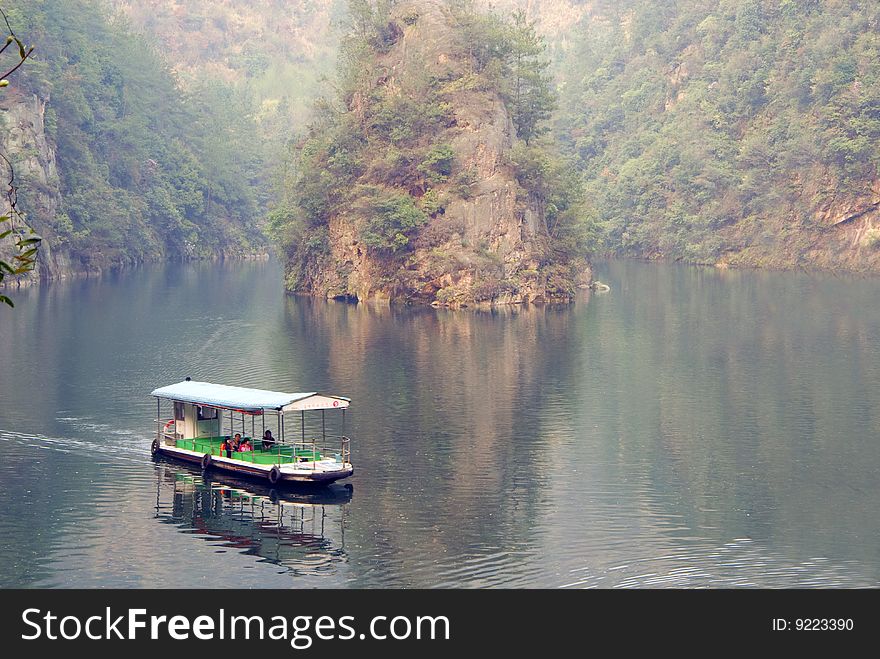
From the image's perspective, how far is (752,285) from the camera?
160m

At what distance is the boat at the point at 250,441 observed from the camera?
189 ft

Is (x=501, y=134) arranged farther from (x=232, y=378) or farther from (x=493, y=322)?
(x=232, y=378)

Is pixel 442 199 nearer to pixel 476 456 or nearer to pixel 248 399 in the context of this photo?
pixel 476 456

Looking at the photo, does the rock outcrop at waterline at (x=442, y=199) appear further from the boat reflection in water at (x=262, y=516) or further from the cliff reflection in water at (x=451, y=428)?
the boat reflection in water at (x=262, y=516)

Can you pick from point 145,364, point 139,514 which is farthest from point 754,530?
point 145,364

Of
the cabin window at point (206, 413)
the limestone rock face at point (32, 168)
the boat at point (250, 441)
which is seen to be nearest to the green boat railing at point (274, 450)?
the boat at point (250, 441)

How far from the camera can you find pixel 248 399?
2442 inches

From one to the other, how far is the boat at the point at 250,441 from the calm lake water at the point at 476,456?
3.49 feet

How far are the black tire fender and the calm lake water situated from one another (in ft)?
3.63

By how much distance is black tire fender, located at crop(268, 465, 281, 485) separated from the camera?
57.5 meters
